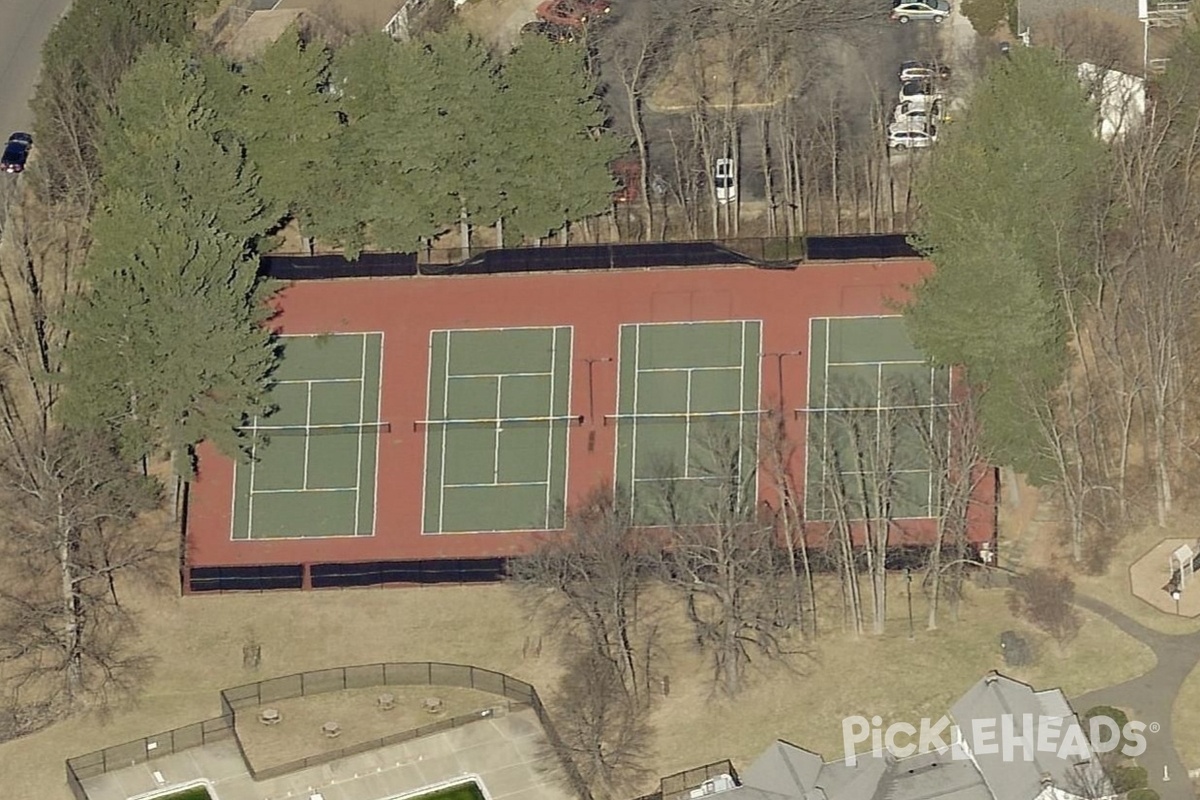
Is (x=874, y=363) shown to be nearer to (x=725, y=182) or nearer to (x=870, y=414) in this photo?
(x=870, y=414)

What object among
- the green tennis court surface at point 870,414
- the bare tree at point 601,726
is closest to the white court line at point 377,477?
the bare tree at point 601,726

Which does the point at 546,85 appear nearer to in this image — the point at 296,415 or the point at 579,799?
the point at 296,415

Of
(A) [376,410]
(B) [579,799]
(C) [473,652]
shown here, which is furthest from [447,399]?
(B) [579,799]

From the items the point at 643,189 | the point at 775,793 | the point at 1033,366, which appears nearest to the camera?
the point at 775,793

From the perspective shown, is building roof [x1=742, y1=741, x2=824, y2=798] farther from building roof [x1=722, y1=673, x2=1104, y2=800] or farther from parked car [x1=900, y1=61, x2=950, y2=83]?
parked car [x1=900, y1=61, x2=950, y2=83]

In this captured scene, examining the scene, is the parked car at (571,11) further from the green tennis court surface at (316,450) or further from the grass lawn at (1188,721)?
the grass lawn at (1188,721)

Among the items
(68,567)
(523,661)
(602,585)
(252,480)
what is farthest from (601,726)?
(68,567)
